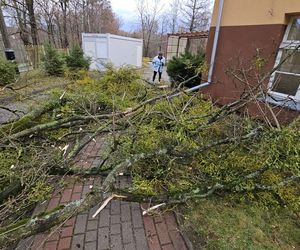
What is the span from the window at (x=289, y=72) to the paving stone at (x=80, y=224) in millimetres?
4467

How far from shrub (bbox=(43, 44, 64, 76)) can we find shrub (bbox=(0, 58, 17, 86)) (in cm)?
265

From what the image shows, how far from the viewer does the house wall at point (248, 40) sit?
4.89 meters

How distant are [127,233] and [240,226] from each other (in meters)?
1.26

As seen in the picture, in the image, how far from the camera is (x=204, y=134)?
382 centimetres

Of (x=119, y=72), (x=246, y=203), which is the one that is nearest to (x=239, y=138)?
(x=246, y=203)

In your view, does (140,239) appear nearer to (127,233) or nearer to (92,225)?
(127,233)

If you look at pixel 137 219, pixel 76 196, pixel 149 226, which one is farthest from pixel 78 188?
pixel 149 226

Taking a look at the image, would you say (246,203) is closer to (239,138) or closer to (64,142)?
(239,138)

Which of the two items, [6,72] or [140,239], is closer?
[140,239]

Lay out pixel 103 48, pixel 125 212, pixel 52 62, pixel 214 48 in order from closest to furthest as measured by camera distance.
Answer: pixel 125 212 → pixel 214 48 → pixel 52 62 → pixel 103 48

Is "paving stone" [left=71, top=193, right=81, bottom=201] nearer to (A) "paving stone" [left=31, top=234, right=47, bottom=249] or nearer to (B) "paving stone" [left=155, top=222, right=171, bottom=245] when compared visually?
(A) "paving stone" [left=31, top=234, right=47, bottom=249]

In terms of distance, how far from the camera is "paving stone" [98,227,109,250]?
2012 millimetres

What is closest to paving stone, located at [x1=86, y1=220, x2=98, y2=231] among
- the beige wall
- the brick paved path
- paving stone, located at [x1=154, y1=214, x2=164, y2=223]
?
the brick paved path

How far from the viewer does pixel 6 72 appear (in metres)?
7.65
